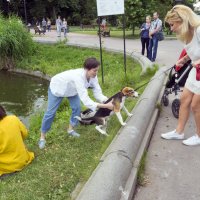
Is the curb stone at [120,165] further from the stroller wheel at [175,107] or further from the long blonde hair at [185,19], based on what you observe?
the long blonde hair at [185,19]

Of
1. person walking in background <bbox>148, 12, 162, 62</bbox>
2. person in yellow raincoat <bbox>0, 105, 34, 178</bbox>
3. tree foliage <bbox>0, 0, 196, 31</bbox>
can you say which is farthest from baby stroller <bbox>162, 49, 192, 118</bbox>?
tree foliage <bbox>0, 0, 196, 31</bbox>

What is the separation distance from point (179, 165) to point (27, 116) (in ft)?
21.5

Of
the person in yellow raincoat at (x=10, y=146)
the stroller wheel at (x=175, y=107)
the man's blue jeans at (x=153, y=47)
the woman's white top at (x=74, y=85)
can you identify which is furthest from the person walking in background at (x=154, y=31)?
the person in yellow raincoat at (x=10, y=146)

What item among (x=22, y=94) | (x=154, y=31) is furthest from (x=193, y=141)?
(x=22, y=94)

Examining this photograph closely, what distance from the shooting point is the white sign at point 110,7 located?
9234 mm

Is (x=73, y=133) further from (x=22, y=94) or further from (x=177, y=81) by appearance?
(x=22, y=94)

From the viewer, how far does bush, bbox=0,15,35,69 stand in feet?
61.4

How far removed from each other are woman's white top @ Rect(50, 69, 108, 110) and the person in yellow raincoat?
86cm

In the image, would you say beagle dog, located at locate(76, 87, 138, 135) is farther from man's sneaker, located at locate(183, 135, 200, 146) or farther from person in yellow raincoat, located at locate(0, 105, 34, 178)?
person in yellow raincoat, located at locate(0, 105, 34, 178)

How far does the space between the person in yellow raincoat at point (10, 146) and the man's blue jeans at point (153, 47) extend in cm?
980

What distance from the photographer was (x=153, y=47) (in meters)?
14.5

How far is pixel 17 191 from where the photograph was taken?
4.38m

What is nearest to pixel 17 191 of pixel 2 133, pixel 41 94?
pixel 2 133

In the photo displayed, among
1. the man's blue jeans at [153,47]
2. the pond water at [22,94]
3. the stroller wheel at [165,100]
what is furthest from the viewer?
the man's blue jeans at [153,47]
